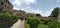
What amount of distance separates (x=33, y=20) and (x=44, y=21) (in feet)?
85.6

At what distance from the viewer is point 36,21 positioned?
18438mm

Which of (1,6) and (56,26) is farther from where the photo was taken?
(1,6)

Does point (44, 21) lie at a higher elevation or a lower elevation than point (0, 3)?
lower

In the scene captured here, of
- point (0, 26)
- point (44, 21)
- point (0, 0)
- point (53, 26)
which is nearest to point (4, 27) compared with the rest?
point (0, 26)

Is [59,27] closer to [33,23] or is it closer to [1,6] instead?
[33,23]

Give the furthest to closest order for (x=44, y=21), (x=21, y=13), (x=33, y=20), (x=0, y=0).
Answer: (x=21, y=13) < (x=0, y=0) < (x=44, y=21) < (x=33, y=20)

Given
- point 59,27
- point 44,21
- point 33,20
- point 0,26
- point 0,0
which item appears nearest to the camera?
point 59,27

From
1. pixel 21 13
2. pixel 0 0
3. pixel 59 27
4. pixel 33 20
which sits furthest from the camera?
pixel 21 13

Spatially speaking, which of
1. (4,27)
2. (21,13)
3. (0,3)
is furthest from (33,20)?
(21,13)

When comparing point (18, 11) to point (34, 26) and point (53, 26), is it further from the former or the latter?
point (53, 26)

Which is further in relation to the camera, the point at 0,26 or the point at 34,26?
the point at 34,26

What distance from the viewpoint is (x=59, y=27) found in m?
11.4

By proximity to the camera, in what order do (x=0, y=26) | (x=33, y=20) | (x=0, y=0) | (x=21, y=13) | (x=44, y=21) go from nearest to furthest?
1. (x=0, y=26)
2. (x=33, y=20)
3. (x=44, y=21)
4. (x=0, y=0)
5. (x=21, y=13)

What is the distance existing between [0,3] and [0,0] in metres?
1.70
